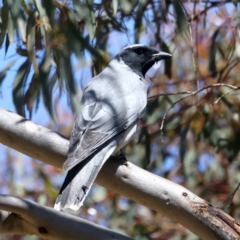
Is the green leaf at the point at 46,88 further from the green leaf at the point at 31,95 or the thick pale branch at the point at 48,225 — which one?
the thick pale branch at the point at 48,225

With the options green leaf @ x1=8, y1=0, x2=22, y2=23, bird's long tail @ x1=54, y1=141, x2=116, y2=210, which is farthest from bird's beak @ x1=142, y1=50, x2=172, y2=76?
green leaf @ x1=8, y1=0, x2=22, y2=23

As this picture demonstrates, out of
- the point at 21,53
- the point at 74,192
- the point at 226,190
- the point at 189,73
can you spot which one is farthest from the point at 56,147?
the point at 189,73

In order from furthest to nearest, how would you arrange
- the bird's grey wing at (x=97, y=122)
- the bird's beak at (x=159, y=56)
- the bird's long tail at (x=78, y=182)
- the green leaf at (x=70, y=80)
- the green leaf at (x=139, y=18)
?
the bird's beak at (x=159, y=56), the green leaf at (x=139, y=18), the bird's grey wing at (x=97, y=122), the bird's long tail at (x=78, y=182), the green leaf at (x=70, y=80)

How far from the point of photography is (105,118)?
11.3 ft

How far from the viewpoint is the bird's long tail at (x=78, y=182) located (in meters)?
2.87

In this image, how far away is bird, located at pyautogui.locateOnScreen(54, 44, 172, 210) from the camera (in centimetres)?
293

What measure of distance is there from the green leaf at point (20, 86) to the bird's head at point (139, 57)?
99cm

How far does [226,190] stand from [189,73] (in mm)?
1123

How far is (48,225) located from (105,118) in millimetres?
875

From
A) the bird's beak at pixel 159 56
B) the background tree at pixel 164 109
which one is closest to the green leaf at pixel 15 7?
the background tree at pixel 164 109

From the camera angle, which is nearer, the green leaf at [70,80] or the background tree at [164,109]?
the green leaf at [70,80]

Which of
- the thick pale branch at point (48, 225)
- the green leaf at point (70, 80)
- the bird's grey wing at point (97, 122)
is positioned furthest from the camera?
the bird's grey wing at point (97, 122)

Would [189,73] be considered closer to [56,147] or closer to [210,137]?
[210,137]

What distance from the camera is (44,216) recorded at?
8.86ft
